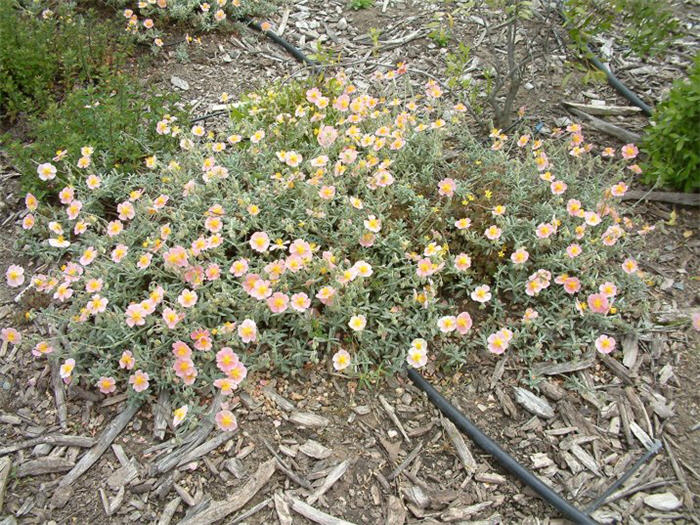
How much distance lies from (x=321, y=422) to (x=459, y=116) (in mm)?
2079

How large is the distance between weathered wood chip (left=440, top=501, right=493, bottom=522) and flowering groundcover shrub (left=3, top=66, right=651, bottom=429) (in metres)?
0.64

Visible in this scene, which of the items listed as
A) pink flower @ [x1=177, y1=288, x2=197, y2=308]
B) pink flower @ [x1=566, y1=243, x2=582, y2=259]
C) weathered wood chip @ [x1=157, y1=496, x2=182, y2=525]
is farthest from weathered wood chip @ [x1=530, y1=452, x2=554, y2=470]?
pink flower @ [x1=177, y1=288, x2=197, y2=308]

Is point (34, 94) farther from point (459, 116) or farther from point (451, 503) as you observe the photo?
point (451, 503)

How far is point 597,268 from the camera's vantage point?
316cm

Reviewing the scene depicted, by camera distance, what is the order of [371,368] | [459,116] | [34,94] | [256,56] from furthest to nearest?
[256,56]
[34,94]
[459,116]
[371,368]

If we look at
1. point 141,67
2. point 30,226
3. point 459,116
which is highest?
point 459,116

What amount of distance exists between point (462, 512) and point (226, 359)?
1204 millimetres

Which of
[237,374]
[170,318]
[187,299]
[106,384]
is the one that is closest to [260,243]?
[187,299]

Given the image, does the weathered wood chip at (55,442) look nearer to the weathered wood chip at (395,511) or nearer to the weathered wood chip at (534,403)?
the weathered wood chip at (395,511)

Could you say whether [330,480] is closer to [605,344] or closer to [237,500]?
[237,500]

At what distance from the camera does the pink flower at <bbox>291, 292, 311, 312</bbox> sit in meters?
2.73

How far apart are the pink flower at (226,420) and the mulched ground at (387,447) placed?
108 millimetres

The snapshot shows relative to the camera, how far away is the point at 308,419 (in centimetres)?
267

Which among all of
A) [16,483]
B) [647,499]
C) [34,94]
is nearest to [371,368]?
[647,499]
